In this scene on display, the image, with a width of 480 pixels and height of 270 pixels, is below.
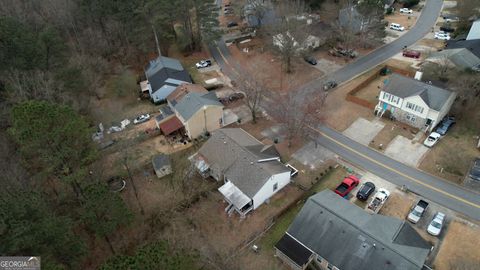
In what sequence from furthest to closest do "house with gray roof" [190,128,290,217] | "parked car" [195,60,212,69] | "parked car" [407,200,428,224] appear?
"parked car" [195,60,212,69] < "house with gray roof" [190,128,290,217] < "parked car" [407,200,428,224]

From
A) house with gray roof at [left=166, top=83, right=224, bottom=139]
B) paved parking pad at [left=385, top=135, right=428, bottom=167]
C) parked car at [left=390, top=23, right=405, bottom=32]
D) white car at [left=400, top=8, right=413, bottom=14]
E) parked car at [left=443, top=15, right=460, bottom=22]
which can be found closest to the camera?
paved parking pad at [left=385, top=135, right=428, bottom=167]

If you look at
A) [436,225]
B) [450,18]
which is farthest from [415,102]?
[450,18]

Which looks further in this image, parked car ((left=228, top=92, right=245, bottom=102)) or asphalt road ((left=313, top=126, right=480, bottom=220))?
parked car ((left=228, top=92, right=245, bottom=102))

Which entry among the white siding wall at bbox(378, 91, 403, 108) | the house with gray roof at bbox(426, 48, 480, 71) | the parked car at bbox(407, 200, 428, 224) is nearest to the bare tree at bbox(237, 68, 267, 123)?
the white siding wall at bbox(378, 91, 403, 108)

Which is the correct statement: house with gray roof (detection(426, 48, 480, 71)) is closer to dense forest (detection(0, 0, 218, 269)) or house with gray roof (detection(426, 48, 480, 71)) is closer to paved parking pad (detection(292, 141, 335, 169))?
paved parking pad (detection(292, 141, 335, 169))

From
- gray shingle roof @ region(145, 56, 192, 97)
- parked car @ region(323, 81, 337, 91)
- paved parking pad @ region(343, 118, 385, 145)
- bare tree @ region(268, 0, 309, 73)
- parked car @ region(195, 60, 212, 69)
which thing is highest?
bare tree @ region(268, 0, 309, 73)

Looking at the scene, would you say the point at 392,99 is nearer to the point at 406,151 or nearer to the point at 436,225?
the point at 406,151

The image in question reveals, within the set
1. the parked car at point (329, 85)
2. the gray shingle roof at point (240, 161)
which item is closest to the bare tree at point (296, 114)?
the gray shingle roof at point (240, 161)
